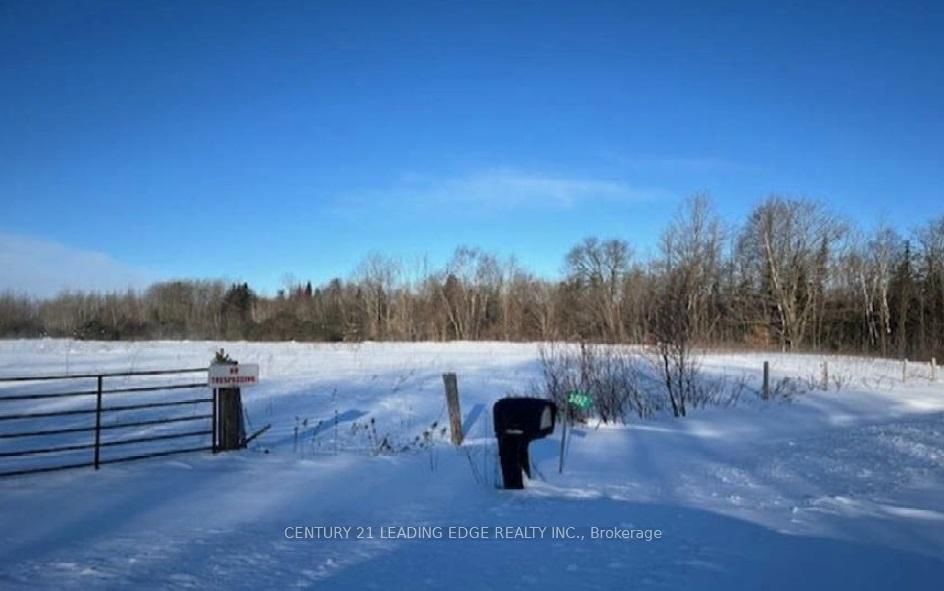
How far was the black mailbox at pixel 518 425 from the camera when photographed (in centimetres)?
735

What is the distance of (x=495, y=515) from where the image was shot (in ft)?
21.6

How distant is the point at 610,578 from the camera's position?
478 cm

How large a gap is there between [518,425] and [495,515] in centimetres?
112

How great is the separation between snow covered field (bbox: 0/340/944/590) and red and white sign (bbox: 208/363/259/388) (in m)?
1.05

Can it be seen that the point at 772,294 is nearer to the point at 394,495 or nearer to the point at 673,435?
the point at 673,435

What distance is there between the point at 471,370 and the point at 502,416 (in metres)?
20.3

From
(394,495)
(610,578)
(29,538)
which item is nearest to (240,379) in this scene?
(394,495)

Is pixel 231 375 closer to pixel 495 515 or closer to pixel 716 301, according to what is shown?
pixel 495 515

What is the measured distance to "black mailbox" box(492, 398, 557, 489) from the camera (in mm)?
7352

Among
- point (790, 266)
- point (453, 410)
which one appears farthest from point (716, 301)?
point (453, 410)

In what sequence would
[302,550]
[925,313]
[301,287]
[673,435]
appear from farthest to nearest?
[301,287], [925,313], [673,435], [302,550]

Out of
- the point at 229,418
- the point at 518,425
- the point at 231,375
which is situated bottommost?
the point at 229,418

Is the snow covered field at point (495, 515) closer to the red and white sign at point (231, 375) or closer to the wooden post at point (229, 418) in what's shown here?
the wooden post at point (229, 418)

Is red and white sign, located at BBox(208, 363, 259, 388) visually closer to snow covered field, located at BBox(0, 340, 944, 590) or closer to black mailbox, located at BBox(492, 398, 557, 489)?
snow covered field, located at BBox(0, 340, 944, 590)
